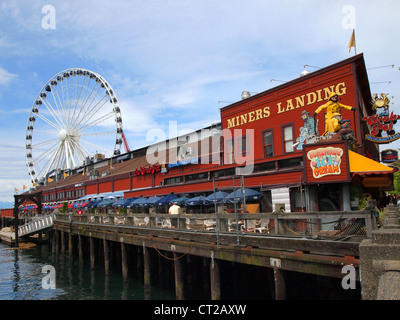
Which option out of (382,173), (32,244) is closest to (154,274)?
(382,173)

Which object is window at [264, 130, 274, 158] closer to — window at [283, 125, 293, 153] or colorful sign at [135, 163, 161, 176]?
window at [283, 125, 293, 153]

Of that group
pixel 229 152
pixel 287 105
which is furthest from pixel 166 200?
pixel 287 105

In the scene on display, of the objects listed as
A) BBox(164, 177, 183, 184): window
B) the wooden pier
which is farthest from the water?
BBox(164, 177, 183, 184): window

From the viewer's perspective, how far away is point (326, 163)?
15883mm

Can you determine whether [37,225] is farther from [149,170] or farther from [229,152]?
[229,152]

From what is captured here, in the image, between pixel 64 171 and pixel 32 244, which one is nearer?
pixel 32 244

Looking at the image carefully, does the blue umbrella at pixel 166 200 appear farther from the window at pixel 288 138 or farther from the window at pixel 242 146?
the window at pixel 288 138

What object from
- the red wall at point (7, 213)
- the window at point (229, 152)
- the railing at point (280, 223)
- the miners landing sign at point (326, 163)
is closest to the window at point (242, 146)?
the window at point (229, 152)

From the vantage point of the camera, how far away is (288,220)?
11.2 metres

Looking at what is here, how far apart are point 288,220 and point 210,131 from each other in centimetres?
2781

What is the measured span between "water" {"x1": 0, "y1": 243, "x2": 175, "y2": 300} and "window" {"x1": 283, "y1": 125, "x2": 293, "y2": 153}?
1110 centimetres

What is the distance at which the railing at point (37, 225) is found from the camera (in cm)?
3947
